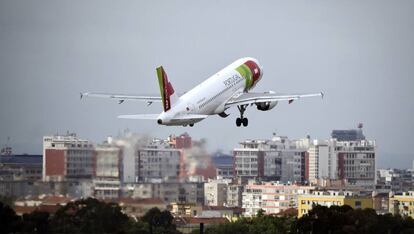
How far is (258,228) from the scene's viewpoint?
423ft

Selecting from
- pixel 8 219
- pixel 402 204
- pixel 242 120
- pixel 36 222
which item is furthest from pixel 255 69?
pixel 402 204

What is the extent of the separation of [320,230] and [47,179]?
97.4 feet

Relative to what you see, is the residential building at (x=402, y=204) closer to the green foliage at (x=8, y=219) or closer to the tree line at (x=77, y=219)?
the tree line at (x=77, y=219)

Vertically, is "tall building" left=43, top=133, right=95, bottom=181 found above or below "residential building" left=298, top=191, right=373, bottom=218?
above

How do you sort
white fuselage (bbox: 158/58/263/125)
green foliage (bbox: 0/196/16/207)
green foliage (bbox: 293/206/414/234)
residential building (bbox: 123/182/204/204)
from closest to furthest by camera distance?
green foliage (bbox: 0/196/16/207) < residential building (bbox: 123/182/204/204) < white fuselage (bbox: 158/58/263/125) < green foliage (bbox: 293/206/414/234)

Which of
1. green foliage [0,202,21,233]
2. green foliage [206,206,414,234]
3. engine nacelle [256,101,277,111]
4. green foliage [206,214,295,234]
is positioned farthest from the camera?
engine nacelle [256,101,277,111]

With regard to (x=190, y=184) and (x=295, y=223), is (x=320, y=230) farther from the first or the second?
(x=190, y=184)

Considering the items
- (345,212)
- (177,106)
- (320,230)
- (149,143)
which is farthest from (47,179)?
(345,212)

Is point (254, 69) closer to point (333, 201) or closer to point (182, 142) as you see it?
point (182, 142)

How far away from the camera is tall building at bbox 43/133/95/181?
306 ft

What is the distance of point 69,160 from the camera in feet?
315

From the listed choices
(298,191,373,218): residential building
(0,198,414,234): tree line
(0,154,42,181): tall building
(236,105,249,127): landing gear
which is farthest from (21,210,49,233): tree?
(298,191,373,218): residential building

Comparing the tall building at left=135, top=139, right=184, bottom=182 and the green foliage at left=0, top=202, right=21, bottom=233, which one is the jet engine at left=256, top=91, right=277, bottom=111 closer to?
the tall building at left=135, top=139, right=184, bottom=182

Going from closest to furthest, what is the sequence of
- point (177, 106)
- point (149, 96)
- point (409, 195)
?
point (177, 106), point (149, 96), point (409, 195)
